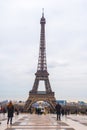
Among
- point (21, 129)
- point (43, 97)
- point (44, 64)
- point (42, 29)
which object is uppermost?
point (42, 29)

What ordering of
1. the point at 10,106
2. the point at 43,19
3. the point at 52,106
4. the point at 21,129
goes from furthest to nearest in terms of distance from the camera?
the point at 43,19 < the point at 52,106 < the point at 10,106 < the point at 21,129

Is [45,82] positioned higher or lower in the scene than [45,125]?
higher

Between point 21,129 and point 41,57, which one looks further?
point 41,57

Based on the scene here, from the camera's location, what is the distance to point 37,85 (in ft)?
392

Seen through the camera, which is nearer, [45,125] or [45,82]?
[45,125]

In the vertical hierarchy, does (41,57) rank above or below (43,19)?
below

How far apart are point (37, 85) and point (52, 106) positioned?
340 inches

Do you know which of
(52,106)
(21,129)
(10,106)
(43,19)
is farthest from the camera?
(43,19)

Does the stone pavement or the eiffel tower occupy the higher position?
the eiffel tower

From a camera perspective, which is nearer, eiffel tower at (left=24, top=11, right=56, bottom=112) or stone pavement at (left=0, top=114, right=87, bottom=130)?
stone pavement at (left=0, top=114, right=87, bottom=130)

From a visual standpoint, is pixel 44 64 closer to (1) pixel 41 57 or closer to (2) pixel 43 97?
(1) pixel 41 57

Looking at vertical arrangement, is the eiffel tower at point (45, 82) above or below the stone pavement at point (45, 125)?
above

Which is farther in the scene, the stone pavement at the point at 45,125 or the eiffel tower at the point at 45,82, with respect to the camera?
the eiffel tower at the point at 45,82

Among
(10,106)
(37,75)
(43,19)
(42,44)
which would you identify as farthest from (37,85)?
(10,106)
